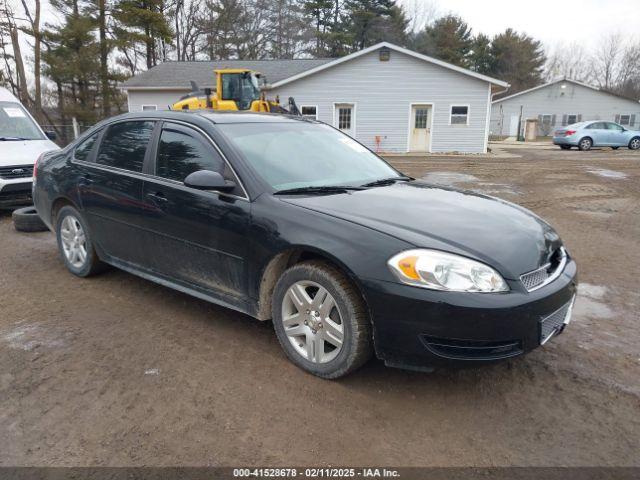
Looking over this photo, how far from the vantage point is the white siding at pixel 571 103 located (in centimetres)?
4169

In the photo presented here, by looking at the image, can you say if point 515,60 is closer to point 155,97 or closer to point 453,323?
point 155,97

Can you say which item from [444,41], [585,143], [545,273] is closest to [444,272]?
[545,273]

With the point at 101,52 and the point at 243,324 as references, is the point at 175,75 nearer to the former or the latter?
the point at 101,52

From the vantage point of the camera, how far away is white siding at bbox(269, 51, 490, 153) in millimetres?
22719

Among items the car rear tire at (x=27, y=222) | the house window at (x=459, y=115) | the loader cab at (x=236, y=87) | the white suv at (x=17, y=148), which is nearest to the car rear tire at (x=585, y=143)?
the house window at (x=459, y=115)

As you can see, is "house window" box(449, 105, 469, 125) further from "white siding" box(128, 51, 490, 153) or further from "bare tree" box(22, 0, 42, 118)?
"bare tree" box(22, 0, 42, 118)

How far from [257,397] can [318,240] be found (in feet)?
3.26

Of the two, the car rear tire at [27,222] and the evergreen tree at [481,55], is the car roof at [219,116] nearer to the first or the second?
the car rear tire at [27,222]

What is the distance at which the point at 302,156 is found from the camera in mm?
3869

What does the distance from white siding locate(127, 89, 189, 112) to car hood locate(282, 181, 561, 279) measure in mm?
23887

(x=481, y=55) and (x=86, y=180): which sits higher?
(x=481, y=55)

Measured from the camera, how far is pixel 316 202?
10.5 ft

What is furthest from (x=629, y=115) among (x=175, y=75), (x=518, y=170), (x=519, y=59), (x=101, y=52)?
(x=101, y=52)

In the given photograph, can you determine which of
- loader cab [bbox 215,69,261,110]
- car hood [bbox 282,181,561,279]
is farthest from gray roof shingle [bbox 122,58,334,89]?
car hood [bbox 282,181,561,279]
